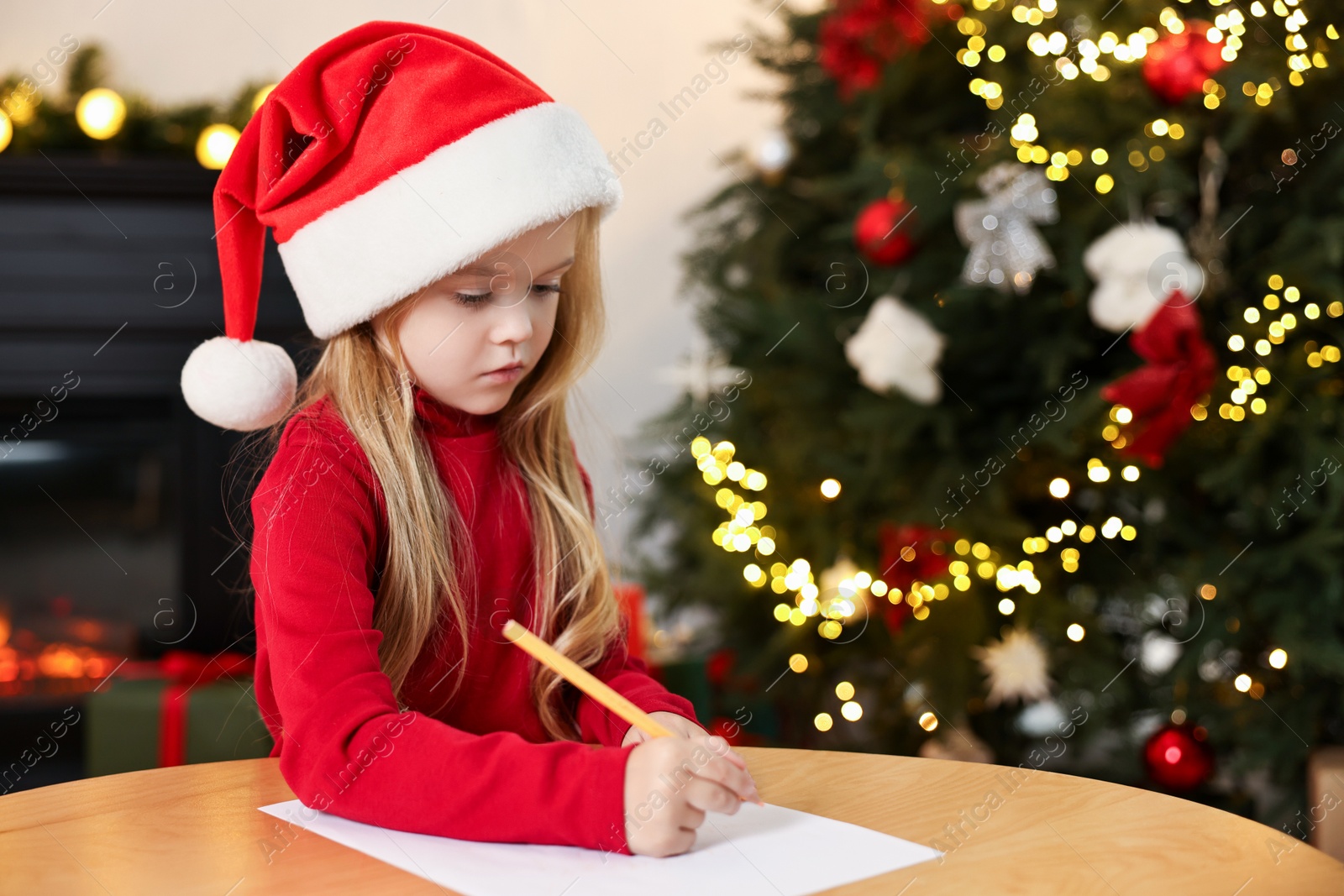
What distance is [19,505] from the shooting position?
84.5 inches

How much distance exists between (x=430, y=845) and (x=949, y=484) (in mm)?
1101

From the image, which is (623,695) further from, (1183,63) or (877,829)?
(1183,63)

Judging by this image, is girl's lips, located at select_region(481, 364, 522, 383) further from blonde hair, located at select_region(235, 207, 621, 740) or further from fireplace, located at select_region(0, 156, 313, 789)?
fireplace, located at select_region(0, 156, 313, 789)

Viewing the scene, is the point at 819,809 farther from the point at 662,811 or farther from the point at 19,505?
the point at 19,505

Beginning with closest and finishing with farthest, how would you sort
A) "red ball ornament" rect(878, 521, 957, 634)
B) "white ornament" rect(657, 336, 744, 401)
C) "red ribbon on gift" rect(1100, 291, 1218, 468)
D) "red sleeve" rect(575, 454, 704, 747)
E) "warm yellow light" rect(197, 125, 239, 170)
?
"red sleeve" rect(575, 454, 704, 747), "red ribbon on gift" rect(1100, 291, 1218, 468), "red ball ornament" rect(878, 521, 957, 634), "white ornament" rect(657, 336, 744, 401), "warm yellow light" rect(197, 125, 239, 170)

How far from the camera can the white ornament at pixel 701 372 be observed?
1.96 m

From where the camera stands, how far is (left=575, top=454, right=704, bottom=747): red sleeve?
30.7 inches

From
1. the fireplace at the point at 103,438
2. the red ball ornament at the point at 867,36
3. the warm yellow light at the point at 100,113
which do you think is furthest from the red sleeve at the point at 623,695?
the warm yellow light at the point at 100,113

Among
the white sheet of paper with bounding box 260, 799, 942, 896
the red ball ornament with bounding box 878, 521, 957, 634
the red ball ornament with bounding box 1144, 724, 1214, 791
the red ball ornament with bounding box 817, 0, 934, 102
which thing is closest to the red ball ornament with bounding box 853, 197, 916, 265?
the red ball ornament with bounding box 817, 0, 934, 102

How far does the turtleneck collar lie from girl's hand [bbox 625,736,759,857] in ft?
1.15

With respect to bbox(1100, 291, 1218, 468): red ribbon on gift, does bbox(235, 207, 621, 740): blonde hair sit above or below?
above

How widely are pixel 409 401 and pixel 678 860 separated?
38 centimetres

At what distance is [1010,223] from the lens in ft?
4.84

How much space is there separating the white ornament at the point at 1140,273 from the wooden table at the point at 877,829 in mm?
842
